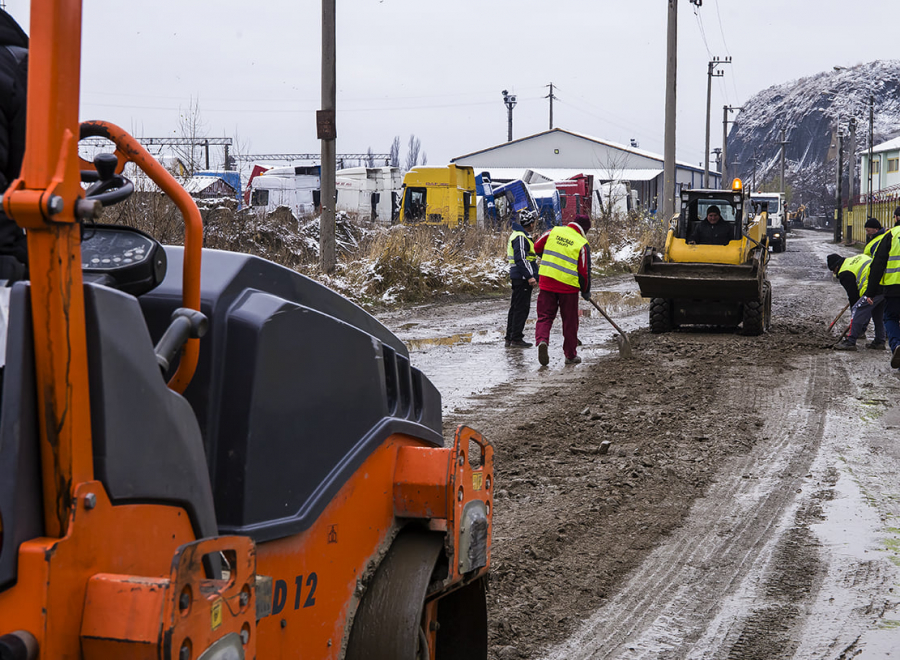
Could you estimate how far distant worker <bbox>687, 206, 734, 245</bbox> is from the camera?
15305mm

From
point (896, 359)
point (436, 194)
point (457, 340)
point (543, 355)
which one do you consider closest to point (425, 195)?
point (436, 194)

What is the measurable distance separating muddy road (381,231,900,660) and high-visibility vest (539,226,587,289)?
1022mm

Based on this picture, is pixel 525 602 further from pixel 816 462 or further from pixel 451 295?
pixel 451 295

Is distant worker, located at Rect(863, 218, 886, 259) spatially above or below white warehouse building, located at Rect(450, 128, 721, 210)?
below

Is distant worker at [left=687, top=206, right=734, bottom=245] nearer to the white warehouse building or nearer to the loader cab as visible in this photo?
the loader cab

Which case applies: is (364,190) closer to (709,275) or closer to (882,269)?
(709,275)

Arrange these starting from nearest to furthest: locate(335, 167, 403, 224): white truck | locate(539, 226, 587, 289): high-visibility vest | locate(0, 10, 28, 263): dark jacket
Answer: locate(0, 10, 28, 263): dark jacket
locate(539, 226, 587, 289): high-visibility vest
locate(335, 167, 403, 224): white truck

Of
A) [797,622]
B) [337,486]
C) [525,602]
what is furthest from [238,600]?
[797,622]

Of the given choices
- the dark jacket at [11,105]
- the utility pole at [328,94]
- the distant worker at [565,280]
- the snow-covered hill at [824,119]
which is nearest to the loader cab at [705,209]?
the distant worker at [565,280]

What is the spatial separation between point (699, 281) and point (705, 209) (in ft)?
8.92

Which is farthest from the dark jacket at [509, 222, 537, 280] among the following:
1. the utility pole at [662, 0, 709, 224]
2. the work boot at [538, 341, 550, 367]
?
the utility pole at [662, 0, 709, 224]

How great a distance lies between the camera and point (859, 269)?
12.6 meters

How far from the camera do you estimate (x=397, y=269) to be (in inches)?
711

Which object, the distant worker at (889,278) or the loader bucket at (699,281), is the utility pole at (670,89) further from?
the distant worker at (889,278)
